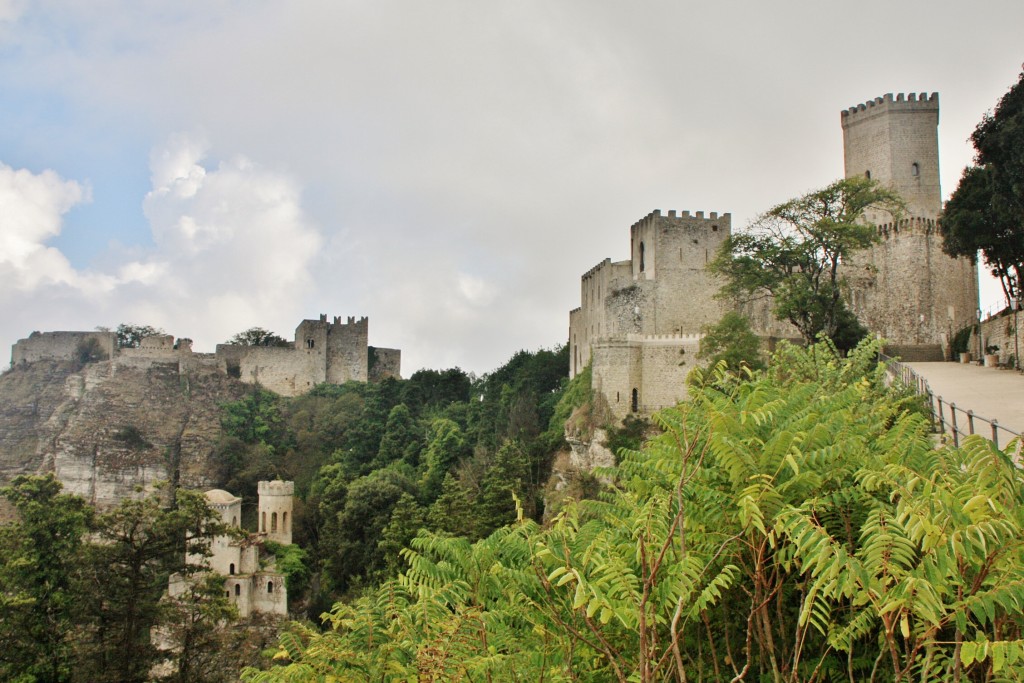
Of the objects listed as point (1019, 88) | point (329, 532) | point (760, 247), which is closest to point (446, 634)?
point (760, 247)

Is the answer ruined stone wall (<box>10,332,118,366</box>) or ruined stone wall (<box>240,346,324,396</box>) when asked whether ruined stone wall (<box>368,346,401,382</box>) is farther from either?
ruined stone wall (<box>10,332,118,366</box>)

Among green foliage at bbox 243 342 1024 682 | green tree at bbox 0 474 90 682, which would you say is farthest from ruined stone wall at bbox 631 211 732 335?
green foliage at bbox 243 342 1024 682

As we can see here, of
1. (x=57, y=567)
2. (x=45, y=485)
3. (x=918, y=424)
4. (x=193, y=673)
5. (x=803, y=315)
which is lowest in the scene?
(x=193, y=673)

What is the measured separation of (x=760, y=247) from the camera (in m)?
28.5

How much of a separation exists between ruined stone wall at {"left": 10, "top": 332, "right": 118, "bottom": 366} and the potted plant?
60.5 metres

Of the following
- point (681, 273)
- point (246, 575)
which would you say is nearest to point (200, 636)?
point (246, 575)

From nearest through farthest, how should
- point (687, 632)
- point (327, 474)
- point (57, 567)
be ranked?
point (687, 632), point (57, 567), point (327, 474)

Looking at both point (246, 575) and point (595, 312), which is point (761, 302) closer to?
point (595, 312)

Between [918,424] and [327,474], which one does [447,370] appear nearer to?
[327,474]

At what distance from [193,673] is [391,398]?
35.8m

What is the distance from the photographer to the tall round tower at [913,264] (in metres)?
36.8

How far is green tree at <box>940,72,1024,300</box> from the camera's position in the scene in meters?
24.7

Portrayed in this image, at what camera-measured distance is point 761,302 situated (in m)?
37.4

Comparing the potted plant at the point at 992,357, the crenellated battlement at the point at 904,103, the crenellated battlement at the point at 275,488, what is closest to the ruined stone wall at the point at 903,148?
the crenellated battlement at the point at 904,103
